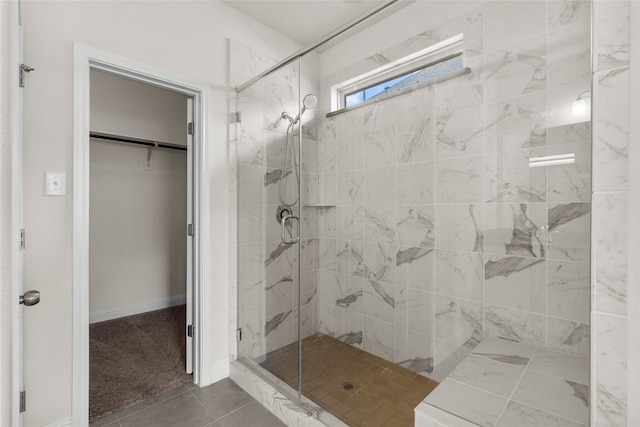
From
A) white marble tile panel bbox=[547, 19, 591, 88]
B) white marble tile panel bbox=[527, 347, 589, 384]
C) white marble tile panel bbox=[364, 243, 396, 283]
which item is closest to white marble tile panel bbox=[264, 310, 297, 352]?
white marble tile panel bbox=[364, 243, 396, 283]

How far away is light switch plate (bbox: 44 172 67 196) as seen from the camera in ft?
4.97

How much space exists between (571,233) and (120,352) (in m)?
3.19

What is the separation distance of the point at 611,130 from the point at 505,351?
1.24m

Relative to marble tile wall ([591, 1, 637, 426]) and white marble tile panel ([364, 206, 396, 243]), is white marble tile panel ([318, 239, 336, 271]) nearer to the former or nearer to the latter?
white marble tile panel ([364, 206, 396, 243])

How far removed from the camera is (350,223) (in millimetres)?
2186

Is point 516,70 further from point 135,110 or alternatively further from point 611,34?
point 135,110

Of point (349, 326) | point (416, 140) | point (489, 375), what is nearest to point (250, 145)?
point (416, 140)

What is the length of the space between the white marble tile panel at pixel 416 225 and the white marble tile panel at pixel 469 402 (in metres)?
0.81

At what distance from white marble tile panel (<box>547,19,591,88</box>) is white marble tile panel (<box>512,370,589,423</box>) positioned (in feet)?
4.31

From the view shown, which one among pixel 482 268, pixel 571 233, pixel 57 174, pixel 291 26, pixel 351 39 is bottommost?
pixel 482 268

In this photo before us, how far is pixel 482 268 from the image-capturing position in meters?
1.74

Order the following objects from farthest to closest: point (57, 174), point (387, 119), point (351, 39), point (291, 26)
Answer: point (291, 26) → point (351, 39) → point (387, 119) → point (57, 174)

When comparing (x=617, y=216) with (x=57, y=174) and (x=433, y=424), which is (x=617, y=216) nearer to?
(x=433, y=424)

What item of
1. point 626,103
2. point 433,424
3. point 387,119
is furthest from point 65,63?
point 433,424
